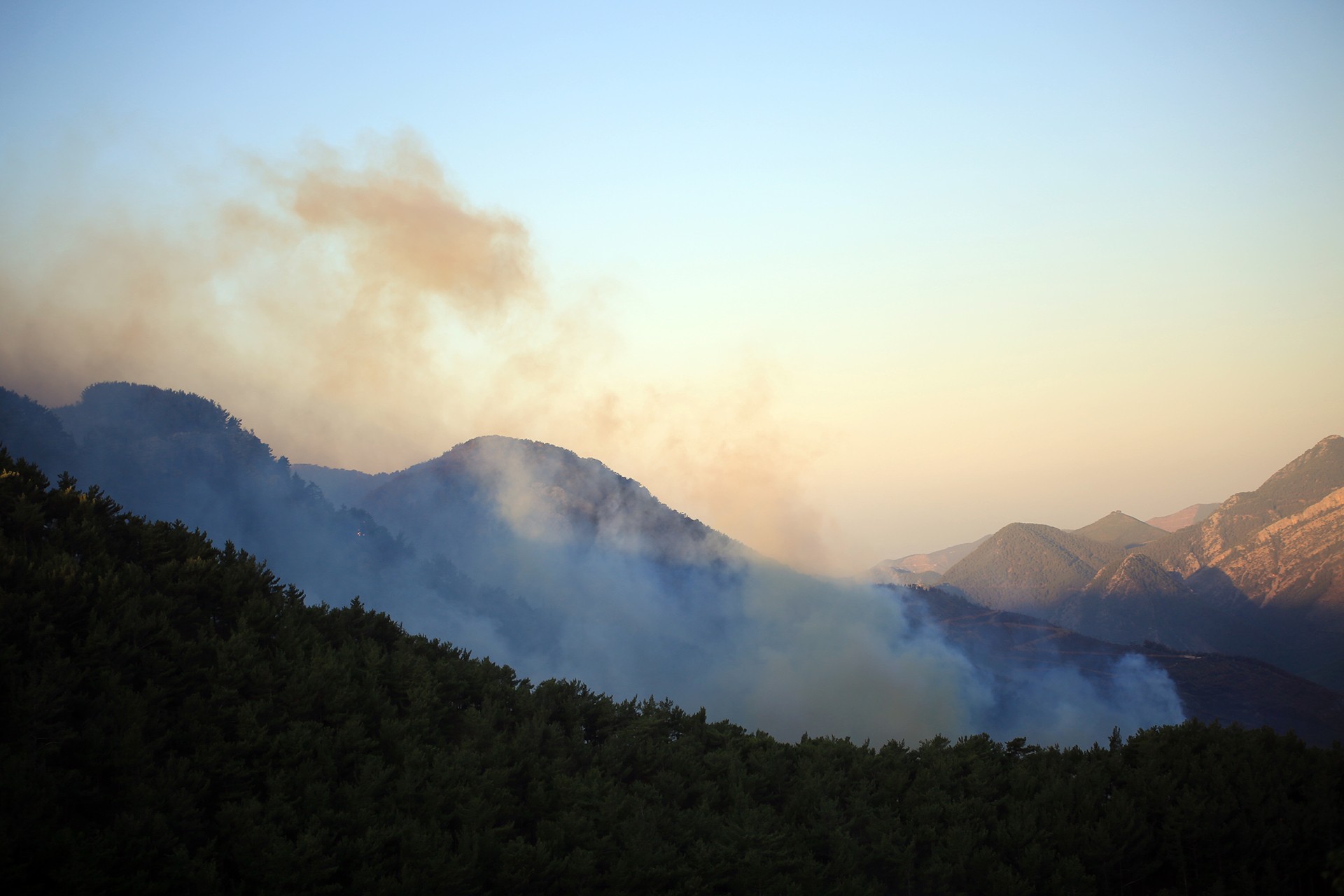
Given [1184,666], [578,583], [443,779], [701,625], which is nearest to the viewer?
[443,779]

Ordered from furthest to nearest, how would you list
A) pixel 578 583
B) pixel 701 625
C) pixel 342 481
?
pixel 342 481 → pixel 701 625 → pixel 578 583

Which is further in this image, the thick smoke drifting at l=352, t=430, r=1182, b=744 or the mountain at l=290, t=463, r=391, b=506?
the mountain at l=290, t=463, r=391, b=506

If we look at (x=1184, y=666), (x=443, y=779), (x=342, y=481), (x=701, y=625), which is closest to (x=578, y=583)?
(x=701, y=625)

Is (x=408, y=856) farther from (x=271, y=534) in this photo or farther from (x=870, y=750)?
(x=271, y=534)

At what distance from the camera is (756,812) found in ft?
110

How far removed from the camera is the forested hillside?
26.8 meters

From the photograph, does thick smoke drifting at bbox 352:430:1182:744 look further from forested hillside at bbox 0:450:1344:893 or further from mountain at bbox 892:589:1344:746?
forested hillside at bbox 0:450:1344:893

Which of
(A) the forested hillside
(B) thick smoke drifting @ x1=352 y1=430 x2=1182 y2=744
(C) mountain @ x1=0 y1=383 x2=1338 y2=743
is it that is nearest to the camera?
(A) the forested hillside

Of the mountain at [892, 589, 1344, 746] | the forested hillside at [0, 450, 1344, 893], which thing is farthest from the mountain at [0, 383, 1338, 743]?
the forested hillside at [0, 450, 1344, 893]

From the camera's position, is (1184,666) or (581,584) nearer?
(581,584)

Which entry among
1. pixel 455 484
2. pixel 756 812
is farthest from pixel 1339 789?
pixel 455 484

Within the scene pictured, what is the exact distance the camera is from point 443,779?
32.2 m

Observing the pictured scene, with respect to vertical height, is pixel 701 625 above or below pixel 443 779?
below

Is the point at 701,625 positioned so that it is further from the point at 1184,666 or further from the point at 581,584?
the point at 1184,666
